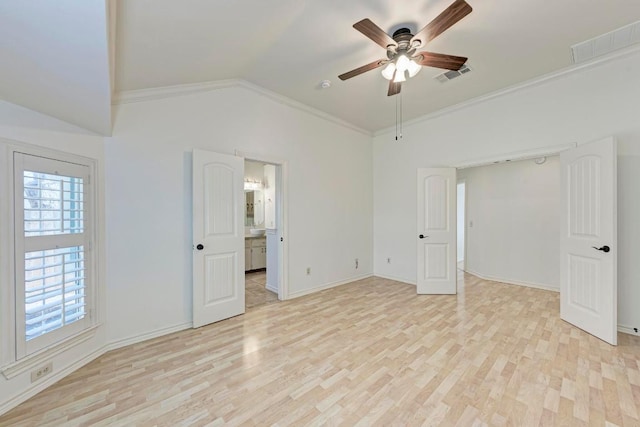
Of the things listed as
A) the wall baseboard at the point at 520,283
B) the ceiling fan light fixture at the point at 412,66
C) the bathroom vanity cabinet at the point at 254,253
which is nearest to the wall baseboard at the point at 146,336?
the bathroom vanity cabinet at the point at 254,253

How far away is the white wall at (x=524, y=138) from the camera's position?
110 inches

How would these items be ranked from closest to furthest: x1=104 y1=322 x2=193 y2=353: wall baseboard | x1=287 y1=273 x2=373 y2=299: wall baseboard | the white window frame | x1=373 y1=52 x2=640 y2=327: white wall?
1. the white window frame
2. x1=104 y1=322 x2=193 y2=353: wall baseboard
3. x1=373 y1=52 x2=640 y2=327: white wall
4. x1=287 y1=273 x2=373 y2=299: wall baseboard

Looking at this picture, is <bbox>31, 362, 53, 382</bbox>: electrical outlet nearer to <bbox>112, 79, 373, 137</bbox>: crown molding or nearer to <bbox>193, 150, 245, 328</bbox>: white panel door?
<bbox>193, 150, 245, 328</bbox>: white panel door

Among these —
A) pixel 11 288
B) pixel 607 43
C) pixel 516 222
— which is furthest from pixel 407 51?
pixel 516 222

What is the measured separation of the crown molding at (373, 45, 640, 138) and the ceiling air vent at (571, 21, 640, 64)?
0.10m

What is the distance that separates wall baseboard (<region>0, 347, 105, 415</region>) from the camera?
5.81 feet

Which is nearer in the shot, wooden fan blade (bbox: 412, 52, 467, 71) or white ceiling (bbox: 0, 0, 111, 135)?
white ceiling (bbox: 0, 0, 111, 135)

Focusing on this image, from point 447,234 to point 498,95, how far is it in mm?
2170

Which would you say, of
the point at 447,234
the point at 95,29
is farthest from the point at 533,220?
the point at 95,29

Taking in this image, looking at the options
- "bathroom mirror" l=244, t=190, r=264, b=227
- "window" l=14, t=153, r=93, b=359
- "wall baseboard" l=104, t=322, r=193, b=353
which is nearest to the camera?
"window" l=14, t=153, r=93, b=359

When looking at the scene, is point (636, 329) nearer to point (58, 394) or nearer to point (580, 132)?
point (580, 132)

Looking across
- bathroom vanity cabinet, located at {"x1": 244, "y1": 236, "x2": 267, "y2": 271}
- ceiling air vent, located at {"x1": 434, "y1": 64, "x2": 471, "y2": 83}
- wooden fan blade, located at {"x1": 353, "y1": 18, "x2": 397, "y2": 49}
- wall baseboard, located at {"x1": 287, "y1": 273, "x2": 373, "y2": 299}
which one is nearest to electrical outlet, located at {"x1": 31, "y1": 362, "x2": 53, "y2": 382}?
wall baseboard, located at {"x1": 287, "y1": 273, "x2": 373, "y2": 299}

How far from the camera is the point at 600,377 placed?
2.03m

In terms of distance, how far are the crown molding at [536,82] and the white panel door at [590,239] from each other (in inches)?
39.2
